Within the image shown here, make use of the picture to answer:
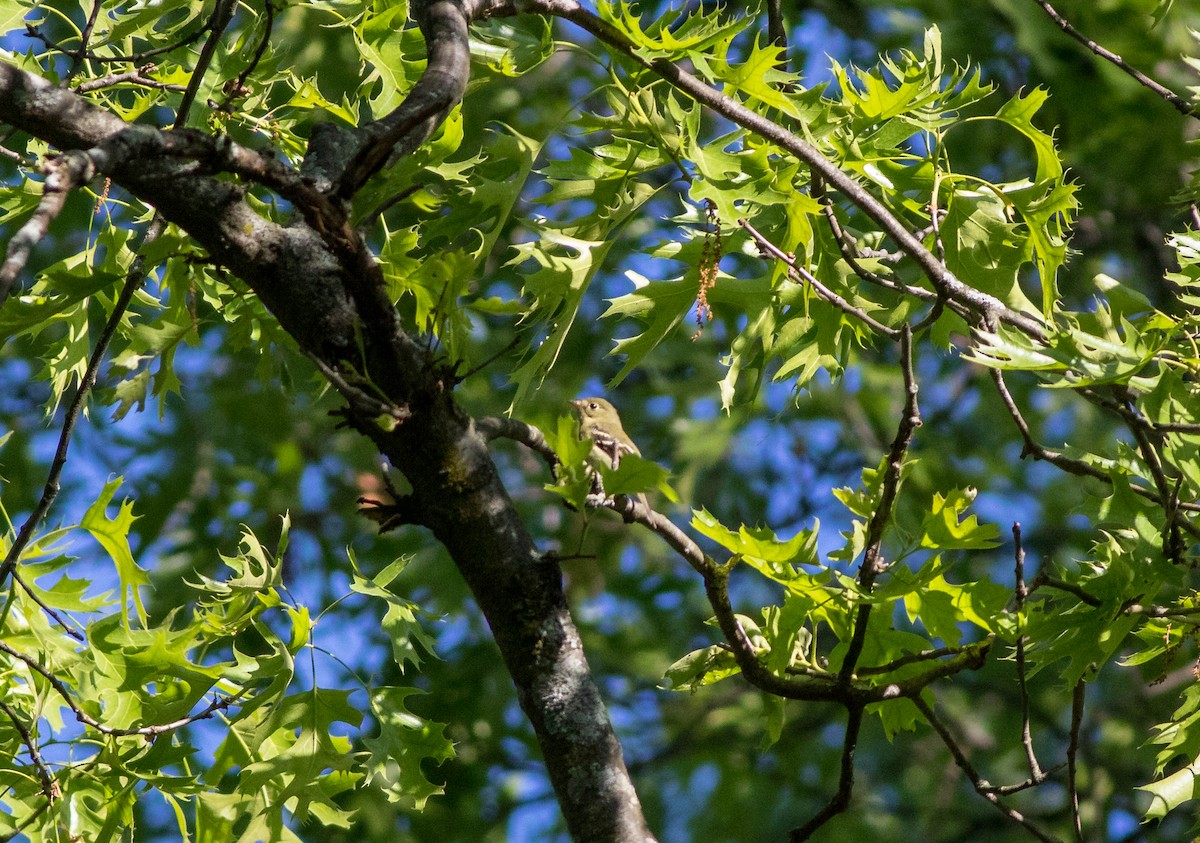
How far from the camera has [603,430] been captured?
100 inches

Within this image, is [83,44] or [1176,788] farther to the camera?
[83,44]

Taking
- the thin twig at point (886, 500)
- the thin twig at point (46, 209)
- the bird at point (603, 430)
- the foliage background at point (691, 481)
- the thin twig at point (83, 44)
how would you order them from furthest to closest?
the foliage background at point (691, 481) < the bird at point (603, 430) < the thin twig at point (83, 44) < the thin twig at point (886, 500) < the thin twig at point (46, 209)

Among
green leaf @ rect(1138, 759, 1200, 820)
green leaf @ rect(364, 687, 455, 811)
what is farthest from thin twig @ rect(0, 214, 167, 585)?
green leaf @ rect(1138, 759, 1200, 820)

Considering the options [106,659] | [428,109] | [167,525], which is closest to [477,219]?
[428,109]

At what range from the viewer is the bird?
7.82 ft

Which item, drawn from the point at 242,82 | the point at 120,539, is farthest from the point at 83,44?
the point at 120,539

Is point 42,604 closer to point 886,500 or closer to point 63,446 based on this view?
point 63,446

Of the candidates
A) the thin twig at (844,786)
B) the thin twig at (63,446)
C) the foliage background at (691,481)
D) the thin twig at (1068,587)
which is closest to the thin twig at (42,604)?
the thin twig at (63,446)

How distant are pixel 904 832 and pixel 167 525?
443cm

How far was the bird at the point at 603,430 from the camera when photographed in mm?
2383

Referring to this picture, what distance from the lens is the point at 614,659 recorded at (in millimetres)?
6996

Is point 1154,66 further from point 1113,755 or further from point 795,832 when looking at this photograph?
point 795,832

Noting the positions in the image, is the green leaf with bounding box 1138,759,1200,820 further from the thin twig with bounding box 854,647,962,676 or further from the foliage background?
the foliage background

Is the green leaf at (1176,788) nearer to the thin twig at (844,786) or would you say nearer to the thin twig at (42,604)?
the thin twig at (844,786)
